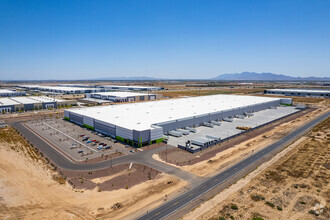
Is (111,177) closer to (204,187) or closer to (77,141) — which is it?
(204,187)

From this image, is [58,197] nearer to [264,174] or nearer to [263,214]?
[263,214]

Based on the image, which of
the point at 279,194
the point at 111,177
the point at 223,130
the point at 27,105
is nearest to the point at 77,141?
the point at 111,177

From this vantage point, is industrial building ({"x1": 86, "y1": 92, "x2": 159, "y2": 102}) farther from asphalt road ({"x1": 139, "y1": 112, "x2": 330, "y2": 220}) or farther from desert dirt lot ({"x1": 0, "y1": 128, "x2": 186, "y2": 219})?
asphalt road ({"x1": 139, "y1": 112, "x2": 330, "y2": 220})

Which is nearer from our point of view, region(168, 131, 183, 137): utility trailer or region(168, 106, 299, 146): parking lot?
region(168, 106, 299, 146): parking lot

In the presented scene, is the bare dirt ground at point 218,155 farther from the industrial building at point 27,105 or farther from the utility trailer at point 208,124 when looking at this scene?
the industrial building at point 27,105

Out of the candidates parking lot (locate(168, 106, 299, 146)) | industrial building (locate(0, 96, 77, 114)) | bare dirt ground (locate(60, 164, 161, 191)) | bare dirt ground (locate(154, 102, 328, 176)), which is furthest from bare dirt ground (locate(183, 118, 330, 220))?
industrial building (locate(0, 96, 77, 114))


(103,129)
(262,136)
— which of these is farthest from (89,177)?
(262,136)

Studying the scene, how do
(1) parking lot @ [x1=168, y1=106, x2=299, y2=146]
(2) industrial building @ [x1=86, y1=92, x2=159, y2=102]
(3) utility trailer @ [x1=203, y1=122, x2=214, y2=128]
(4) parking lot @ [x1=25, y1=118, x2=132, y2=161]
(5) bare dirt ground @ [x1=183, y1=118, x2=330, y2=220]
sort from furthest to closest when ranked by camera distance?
(2) industrial building @ [x1=86, y1=92, x2=159, y2=102], (3) utility trailer @ [x1=203, y1=122, x2=214, y2=128], (1) parking lot @ [x1=168, y1=106, x2=299, y2=146], (4) parking lot @ [x1=25, y1=118, x2=132, y2=161], (5) bare dirt ground @ [x1=183, y1=118, x2=330, y2=220]
